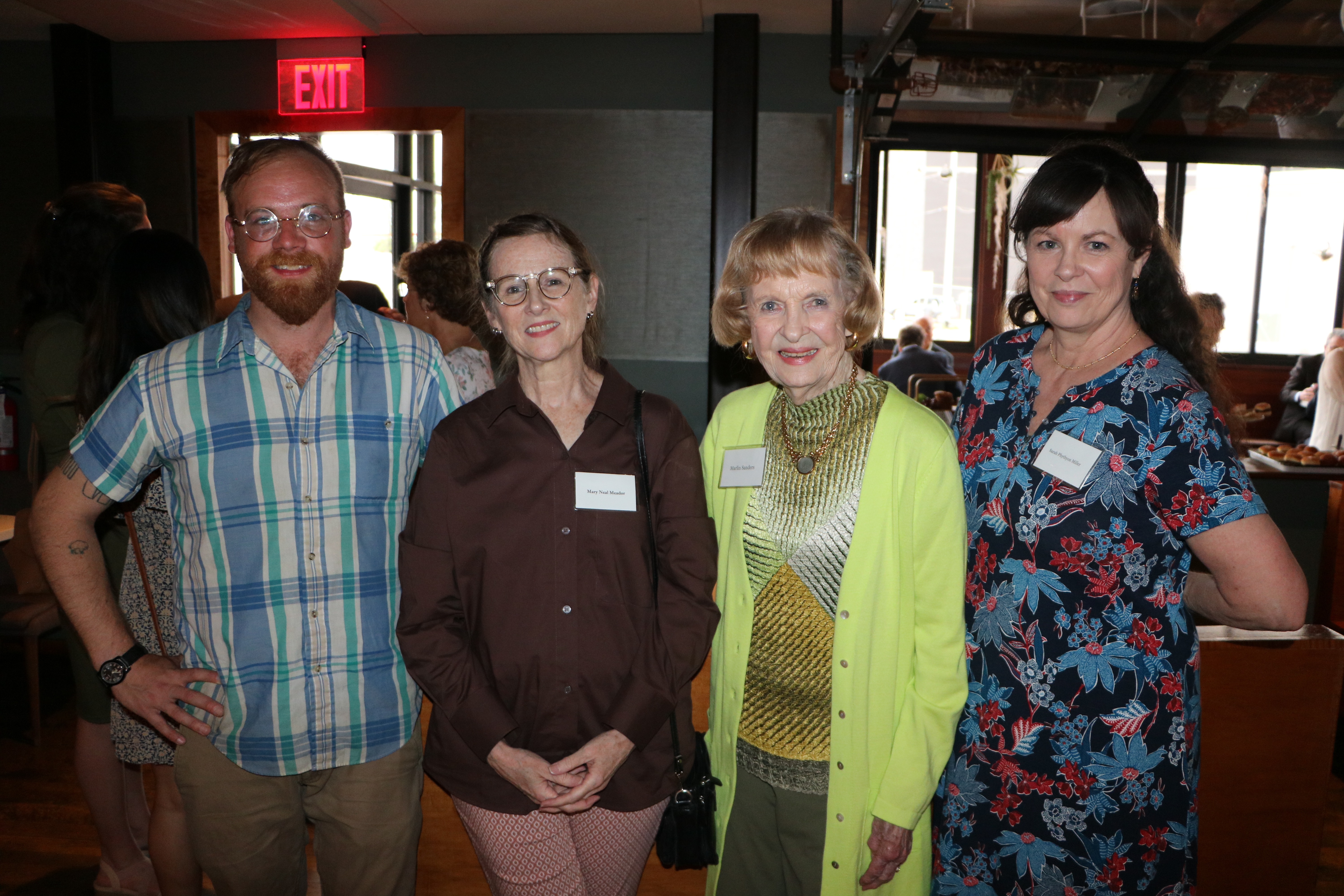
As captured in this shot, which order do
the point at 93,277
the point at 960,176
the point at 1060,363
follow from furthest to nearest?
the point at 960,176, the point at 93,277, the point at 1060,363

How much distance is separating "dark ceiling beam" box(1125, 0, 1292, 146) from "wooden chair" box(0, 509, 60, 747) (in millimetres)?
5552

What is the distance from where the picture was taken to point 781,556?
1.50 meters

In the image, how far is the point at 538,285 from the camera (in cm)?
150

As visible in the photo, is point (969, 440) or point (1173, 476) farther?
point (969, 440)

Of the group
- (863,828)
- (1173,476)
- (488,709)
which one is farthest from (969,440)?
A: (488,709)

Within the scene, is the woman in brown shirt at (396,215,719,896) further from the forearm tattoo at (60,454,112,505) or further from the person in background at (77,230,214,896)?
the person in background at (77,230,214,896)

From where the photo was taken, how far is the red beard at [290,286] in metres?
1.55

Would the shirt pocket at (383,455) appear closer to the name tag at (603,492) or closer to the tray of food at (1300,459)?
the name tag at (603,492)

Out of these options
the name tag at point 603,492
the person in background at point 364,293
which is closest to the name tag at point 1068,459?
the name tag at point 603,492

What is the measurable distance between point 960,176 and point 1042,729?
1121 cm

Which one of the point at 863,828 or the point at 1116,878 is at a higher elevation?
the point at 863,828

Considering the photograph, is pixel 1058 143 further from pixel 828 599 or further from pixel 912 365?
pixel 828 599

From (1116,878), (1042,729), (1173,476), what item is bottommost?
(1116,878)

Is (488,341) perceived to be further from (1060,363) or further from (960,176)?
(960,176)
